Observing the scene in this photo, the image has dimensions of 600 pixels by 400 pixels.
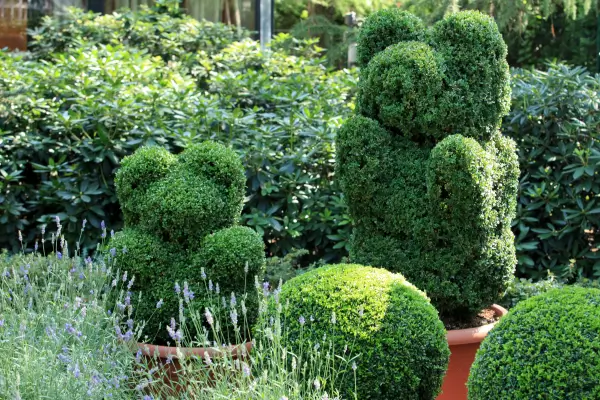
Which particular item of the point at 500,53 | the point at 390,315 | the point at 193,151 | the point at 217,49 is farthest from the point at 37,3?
the point at 390,315

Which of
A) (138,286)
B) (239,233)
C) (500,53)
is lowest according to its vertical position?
(138,286)

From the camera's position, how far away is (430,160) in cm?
468

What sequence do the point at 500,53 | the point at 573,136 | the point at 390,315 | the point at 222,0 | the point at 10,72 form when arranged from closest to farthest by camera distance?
the point at 390,315 < the point at 500,53 < the point at 573,136 < the point at 10,72 < the point at 222,0

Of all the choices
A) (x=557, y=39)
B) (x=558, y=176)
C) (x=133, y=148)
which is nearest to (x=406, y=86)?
(x=558, y=176)

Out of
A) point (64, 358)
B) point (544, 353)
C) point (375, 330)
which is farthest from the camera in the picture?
point (375, 330)

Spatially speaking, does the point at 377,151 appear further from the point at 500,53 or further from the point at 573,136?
the point at 573,136

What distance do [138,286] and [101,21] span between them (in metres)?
6.79

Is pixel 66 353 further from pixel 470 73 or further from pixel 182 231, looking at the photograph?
pixel 470 73

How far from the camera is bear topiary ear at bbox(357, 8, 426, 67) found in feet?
16.9

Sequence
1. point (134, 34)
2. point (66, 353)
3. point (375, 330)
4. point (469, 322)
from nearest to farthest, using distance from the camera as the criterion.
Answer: point (375, 330)
point (66, 353)
point (469, 322)
point (134, 34)

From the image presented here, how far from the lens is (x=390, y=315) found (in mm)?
3895

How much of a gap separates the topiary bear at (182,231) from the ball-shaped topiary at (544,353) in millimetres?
1672

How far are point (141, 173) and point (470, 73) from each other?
2.17m

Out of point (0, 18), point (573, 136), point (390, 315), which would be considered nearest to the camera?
point (390, 315)
